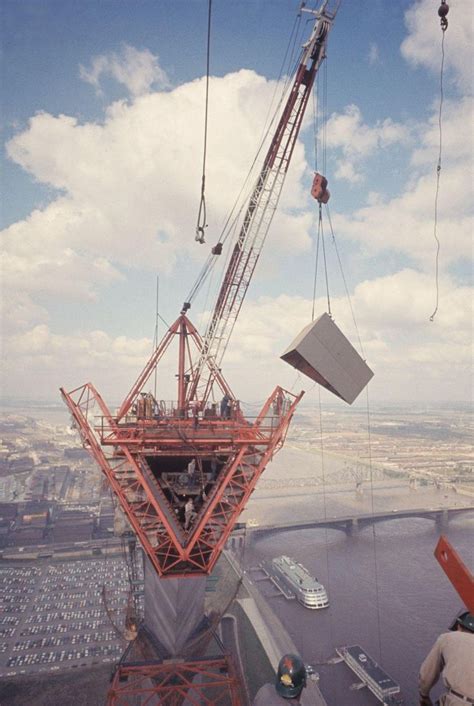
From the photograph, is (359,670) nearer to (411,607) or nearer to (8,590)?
(411,607)

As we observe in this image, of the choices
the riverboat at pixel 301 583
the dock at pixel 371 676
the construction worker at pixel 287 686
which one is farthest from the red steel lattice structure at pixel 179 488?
the riverboat at pixel 301 583

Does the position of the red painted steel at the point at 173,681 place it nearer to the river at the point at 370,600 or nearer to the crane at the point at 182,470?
the crane at the point at 182,470

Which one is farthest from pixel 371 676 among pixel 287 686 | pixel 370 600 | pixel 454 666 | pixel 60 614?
pixel 454 666

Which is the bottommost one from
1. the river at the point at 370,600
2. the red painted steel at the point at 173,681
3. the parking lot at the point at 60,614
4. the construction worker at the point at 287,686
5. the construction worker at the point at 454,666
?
the parking lot at the point at 60,614

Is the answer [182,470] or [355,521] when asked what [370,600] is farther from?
[182,470]

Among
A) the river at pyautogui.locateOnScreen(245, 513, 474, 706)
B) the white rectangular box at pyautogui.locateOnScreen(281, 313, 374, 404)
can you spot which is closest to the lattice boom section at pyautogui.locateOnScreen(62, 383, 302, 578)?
the white rectangular box at pyautogui.locateOnScreen(281, 313, 374, 404)

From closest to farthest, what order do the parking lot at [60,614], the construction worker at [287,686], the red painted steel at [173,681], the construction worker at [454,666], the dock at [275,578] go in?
1. the construction worker at [454,666]
2. the construction worker at [287,686]
3. the red painted steel at [173,681]
4. the parking lot at [60,614]
5. the dock at [275,578]

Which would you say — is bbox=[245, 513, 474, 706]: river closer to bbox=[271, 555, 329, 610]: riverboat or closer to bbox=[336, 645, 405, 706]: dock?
bbox=[336, 645, 405, 706]: dock
